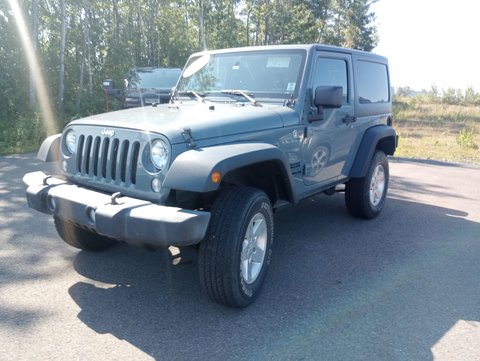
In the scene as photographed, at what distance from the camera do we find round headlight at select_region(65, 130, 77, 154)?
3608 mm

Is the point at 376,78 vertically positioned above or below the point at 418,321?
above

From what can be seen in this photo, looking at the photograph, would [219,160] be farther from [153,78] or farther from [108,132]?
[153,78]

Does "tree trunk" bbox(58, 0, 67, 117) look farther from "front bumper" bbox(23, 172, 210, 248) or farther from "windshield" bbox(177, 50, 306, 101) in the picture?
"front bumper" bbox(23, 172, 210, 248)

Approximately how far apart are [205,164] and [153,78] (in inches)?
413

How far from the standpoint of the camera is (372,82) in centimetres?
545

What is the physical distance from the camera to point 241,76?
430 cm

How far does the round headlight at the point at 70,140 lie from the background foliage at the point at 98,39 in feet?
23.1

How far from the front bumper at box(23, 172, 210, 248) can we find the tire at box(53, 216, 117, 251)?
93cm

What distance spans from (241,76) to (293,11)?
20.3m

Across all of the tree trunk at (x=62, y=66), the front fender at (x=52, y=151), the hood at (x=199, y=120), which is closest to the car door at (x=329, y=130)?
the hood at (x=199, y=120)

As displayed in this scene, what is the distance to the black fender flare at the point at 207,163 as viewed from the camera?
269cm

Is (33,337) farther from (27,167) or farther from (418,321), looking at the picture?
(27,167)

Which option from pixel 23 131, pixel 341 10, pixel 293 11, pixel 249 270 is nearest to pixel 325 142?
pixel 249 270

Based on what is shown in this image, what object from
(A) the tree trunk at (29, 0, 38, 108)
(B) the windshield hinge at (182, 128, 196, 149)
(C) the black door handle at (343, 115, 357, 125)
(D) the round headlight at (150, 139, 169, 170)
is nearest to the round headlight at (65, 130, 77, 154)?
(D) the round headlight at (150, 139, 169, 170)
